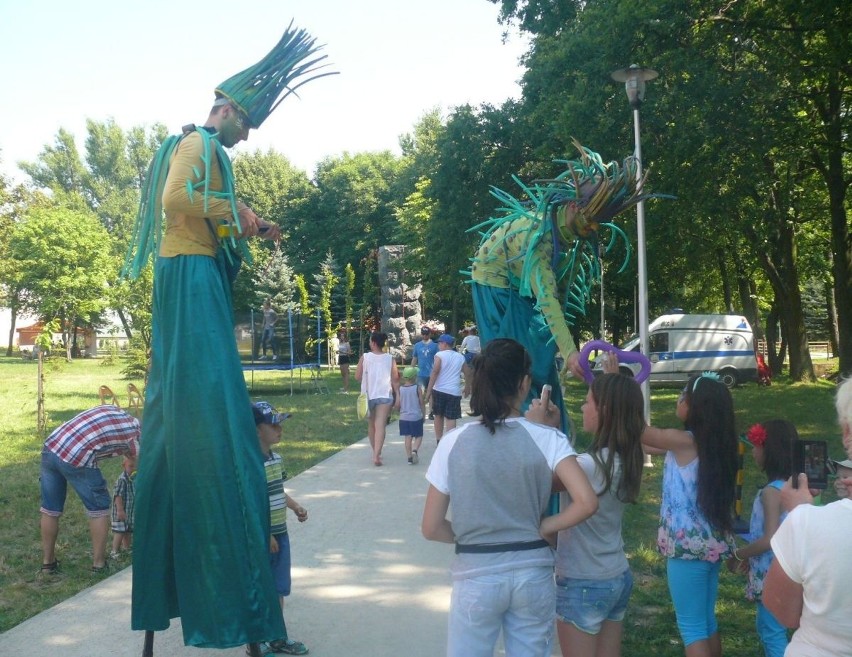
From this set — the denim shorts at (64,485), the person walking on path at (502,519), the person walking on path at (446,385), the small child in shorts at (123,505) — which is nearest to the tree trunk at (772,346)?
the person walking on path at (446,385)

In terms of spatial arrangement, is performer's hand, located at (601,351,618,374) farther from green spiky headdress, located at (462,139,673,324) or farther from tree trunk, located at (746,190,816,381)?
tree trunk, located at (746,190,816,381)

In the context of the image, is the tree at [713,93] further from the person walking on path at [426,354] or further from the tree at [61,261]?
the tree at [61,261]

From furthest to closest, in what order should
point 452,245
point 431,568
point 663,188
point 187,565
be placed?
point 452,245
point 663,188
point 431,568
point 187,565

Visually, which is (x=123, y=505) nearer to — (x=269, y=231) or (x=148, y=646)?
(x=148, y=646)

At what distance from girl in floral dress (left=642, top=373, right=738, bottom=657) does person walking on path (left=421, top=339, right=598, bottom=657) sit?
907 millimetres

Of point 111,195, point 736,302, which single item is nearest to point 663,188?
point 736,302

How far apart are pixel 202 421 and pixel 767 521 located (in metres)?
2.59

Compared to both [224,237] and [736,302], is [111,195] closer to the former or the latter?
[736,302]

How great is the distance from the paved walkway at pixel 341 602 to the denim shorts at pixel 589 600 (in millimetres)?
1363

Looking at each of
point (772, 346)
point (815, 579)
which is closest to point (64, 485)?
point (815, 579)

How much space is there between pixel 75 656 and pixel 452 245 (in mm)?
19557

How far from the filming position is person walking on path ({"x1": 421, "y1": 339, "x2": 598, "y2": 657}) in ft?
9.11

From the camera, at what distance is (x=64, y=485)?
19.5 feet

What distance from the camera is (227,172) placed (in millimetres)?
4004
